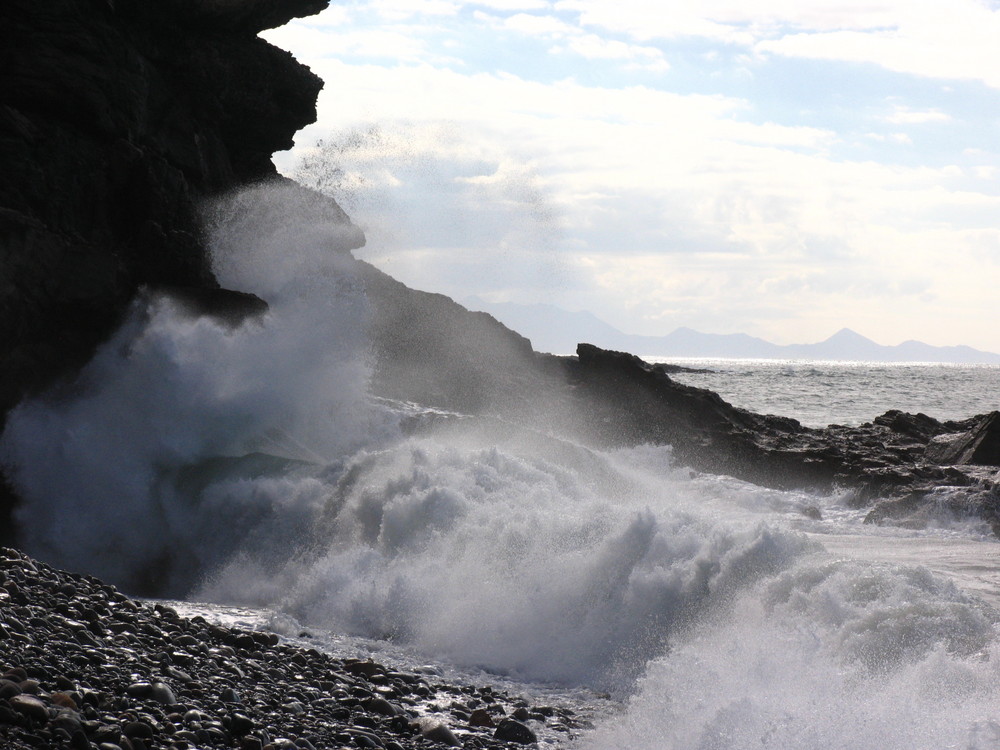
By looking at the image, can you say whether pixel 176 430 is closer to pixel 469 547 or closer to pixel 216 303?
pixel 216 303

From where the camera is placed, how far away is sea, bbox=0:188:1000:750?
6.99 metres

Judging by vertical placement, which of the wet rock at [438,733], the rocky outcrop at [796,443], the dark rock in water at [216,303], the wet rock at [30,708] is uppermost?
the dark rock in water at [216,303]

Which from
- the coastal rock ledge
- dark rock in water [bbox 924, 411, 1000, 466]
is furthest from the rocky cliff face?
dark rock in water [bbox 924, 411, 1000, 466]

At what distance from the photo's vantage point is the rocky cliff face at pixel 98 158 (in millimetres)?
13367

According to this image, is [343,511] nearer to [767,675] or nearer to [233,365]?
[233,365]

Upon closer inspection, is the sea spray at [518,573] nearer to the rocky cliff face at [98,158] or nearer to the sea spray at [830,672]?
the sea spray at [830,672]

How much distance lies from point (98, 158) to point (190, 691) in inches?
446

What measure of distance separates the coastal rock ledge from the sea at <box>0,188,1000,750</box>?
2.28 feet

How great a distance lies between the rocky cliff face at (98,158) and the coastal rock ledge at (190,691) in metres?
5.89

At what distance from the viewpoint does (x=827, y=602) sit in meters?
7.99

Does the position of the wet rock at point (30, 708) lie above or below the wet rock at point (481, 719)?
above

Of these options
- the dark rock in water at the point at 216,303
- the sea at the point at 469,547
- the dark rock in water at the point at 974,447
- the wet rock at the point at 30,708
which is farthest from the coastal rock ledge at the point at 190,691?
the dark rock in water at the point at 974,447

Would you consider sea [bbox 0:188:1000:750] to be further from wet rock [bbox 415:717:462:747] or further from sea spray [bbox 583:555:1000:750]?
wet rock [bbox 415:717:462:747]

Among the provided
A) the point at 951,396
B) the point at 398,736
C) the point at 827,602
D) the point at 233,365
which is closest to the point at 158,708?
the point at 398,736
